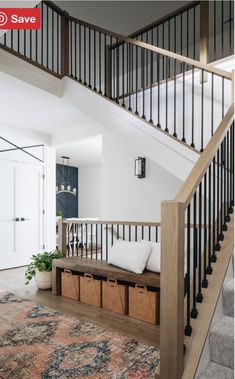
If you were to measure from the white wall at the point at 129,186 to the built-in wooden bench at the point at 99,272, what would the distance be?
1305 millimetres

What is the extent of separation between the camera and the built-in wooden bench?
9.68 feet

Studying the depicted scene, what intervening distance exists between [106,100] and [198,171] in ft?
7.51

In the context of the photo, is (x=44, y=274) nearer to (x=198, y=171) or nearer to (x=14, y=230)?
(x=14, y=230)

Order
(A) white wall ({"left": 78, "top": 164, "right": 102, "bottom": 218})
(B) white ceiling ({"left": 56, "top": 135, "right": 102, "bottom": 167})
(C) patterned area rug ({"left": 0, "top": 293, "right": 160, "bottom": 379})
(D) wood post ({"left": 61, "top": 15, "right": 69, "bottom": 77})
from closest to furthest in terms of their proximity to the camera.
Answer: (C) patterned area rug ({"left": 0, "top": 293, "right": 160, "bottom": 379})
(D) wood post ({"left": 61, "top": 15, "right": 69, "bottom": 77})
(B) white ceiling ({"left": 56, "top": 135, "right": 102, "bottom": 167})
(A) white wall ({"left": 78, "top": 164, "right": 102, "bottom": 218})

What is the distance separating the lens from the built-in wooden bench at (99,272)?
295 cm

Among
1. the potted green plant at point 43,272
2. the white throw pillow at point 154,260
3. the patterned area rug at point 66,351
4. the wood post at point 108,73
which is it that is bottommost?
the patterned area rug at point 66,351

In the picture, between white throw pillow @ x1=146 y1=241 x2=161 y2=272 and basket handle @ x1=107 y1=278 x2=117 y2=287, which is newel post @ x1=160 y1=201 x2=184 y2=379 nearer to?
white throw pillow @ x1=146 y1=241 x2=161 y2=272

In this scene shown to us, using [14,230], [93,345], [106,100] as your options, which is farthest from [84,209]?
[93,345]

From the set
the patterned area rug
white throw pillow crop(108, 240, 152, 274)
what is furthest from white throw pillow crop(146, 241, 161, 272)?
the patterned area rug

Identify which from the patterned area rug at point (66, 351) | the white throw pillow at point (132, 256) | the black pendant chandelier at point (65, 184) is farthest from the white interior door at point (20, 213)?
the black pendant chandelier at point (65, 184)

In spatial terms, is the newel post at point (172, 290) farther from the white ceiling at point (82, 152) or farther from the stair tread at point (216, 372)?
the white ceiling at point (82, 152)

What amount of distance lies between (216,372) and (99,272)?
198 cm

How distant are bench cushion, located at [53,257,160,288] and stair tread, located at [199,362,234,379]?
131cm

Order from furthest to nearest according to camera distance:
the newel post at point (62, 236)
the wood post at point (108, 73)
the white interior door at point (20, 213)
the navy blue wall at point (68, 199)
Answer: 1. the navy blue wall at point (68, 199)
2. the white interior door at point (20, 213)
3. the newel post at point (62, 236)
4. the wood post at point (108, 73)
